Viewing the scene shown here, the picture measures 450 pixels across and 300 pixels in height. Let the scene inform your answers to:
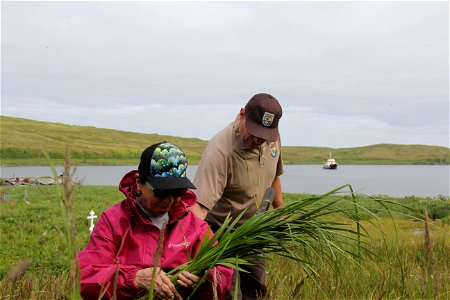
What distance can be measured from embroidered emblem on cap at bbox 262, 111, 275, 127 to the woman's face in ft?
3.34

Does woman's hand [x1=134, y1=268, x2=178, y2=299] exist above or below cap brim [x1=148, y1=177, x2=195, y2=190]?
below

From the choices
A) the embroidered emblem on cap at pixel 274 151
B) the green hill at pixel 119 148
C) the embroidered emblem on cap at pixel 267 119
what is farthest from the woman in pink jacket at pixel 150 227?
the green hill at pixel 119 148

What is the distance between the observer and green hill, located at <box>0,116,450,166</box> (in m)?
111

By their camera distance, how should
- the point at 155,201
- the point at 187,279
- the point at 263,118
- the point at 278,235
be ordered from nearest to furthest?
the point at 187,279 → the point at 278,235 → the point at 155,201 → the point at 263,118

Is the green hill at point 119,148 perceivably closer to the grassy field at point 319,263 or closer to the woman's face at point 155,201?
the grassy field at point 319,263

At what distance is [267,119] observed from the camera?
10.9 ft

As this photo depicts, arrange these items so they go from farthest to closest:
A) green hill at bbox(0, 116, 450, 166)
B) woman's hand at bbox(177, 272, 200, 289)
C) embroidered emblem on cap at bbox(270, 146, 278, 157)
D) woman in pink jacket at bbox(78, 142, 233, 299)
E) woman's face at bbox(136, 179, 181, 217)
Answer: green hill at bbox(0, 116, 450, 166)
embroidered emblem on cap at bbox(270, 146, 278, 157)
woman's face at bbox(136, 179, 181, 217)
woman in pink jacket at bbox(78, 142, 233, 299)
woman's hand at bbox(177, 272, 200, 289)

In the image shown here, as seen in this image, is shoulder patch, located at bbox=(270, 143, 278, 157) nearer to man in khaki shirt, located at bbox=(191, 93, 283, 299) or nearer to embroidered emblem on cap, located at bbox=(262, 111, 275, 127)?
man in khaki shirt, located at bbox=(191, 93, 283, 299)

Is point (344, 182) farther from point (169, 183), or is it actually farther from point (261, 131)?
point (169, 183)

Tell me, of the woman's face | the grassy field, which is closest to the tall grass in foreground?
the grassy field

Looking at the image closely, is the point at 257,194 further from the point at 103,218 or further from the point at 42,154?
the point at 42,154

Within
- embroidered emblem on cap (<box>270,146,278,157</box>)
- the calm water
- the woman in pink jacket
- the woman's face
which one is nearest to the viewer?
the woman in pink jacket

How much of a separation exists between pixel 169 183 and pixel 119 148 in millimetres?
127504

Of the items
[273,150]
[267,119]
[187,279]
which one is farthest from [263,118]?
[187,279]
